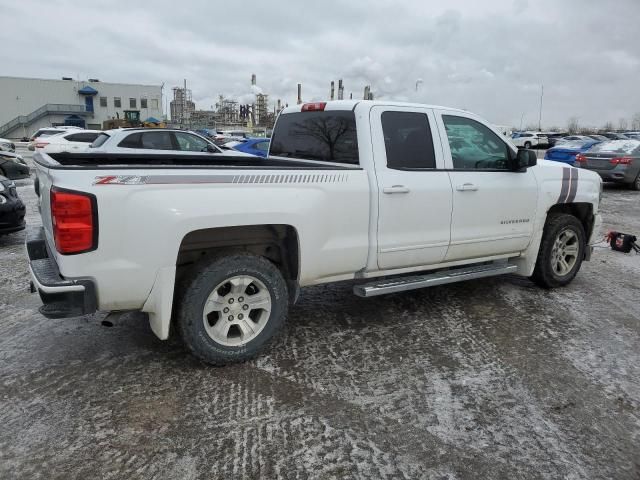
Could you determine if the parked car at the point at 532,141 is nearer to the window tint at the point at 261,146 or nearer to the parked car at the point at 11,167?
the window tint at the point at 261,146

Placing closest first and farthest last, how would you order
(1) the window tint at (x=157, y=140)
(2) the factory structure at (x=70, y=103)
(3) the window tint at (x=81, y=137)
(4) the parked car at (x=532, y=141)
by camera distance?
(1) the window tint at (x=157, y=140) → (3) the window tint at (x=81, y=137) → (4) the parked car at (x=532, y=141) → (2) the factory structure at (x=70, y=103)

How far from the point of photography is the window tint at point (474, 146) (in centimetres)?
443

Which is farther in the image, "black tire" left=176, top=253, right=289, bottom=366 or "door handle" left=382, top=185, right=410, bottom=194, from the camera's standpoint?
"door handle" left=382, top=185, right=410, bottom=194

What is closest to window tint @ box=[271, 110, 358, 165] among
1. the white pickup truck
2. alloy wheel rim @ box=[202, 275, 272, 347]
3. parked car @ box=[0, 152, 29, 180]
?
the white pickup truck

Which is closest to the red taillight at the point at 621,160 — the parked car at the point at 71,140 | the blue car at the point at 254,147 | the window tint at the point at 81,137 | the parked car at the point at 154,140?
the blue car at the point at 254,147

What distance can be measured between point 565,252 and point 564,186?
761 mm

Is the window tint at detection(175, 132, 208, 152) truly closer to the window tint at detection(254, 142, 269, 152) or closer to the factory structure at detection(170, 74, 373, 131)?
the window tint at detection(254, 142, 269, 152)

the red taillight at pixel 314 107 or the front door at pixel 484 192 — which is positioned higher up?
the red taillight at pixel 314 107

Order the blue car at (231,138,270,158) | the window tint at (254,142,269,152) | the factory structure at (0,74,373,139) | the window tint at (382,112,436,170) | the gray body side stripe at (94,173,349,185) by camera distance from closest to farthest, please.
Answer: the gray body side stripe at (94,173,349,185) → the window tint at (382,112,436,170) → the blue car at (231,138,270,158) → the window tint at (254,142,269,152) → the factory structure at (0,74,373,139)

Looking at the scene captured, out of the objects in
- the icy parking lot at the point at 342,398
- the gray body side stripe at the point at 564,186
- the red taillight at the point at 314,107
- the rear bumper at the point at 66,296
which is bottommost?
the icy parking lot at the point at 342,398

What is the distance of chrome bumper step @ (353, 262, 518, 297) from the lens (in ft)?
12.9

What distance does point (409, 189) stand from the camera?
13.0 ft

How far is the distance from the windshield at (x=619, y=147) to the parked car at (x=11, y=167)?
16115mm

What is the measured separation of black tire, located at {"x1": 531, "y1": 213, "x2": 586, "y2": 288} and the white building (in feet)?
237
